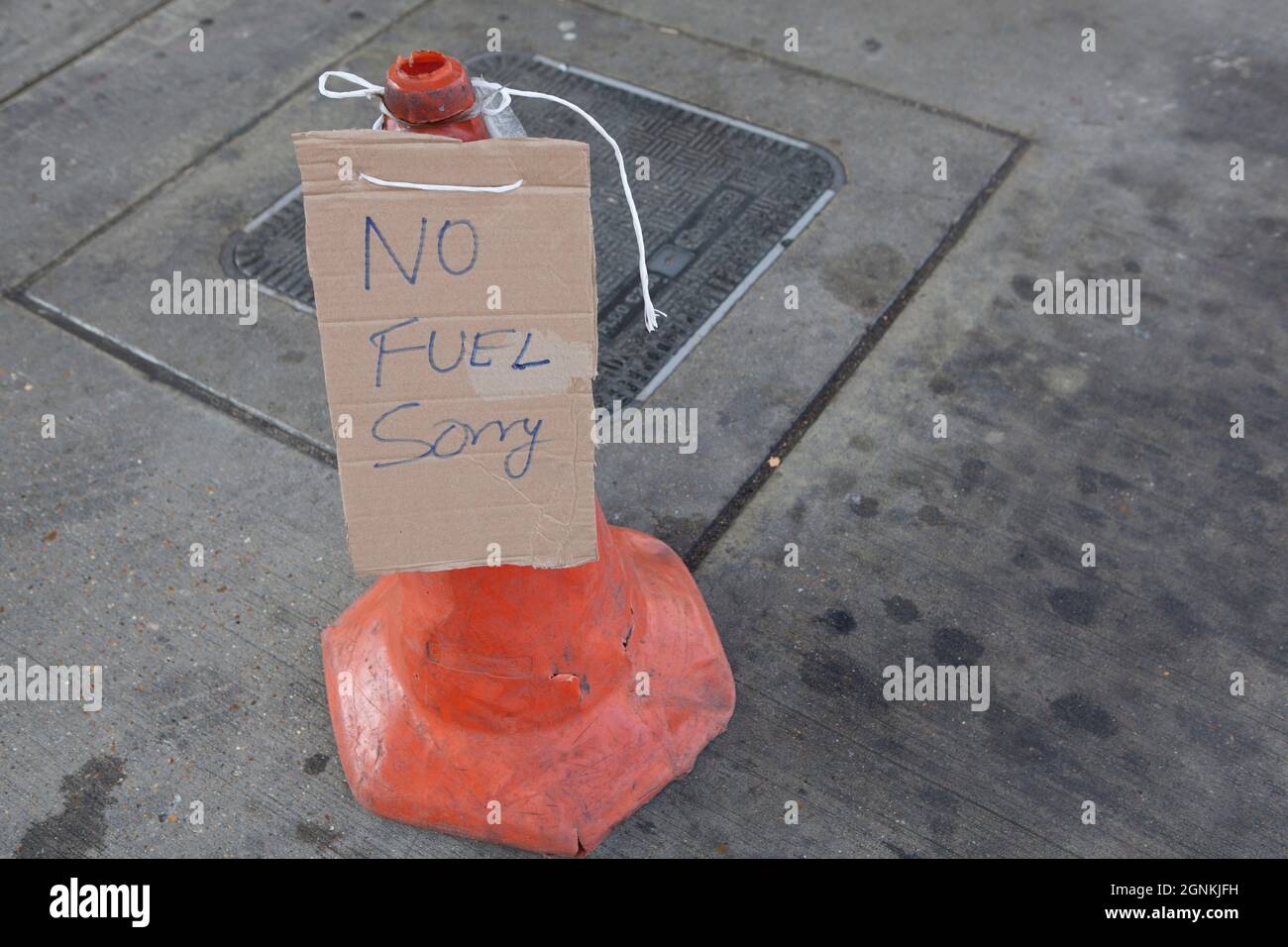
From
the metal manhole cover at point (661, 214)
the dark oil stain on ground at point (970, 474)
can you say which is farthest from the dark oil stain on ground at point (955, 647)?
the metal manhole cover at point (661, 214)

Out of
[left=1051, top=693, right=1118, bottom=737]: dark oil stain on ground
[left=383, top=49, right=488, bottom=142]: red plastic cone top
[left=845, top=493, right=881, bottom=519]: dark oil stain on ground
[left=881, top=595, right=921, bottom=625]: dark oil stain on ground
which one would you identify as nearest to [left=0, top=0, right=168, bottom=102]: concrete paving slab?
[left=383, top=49, right=488, bottom=142]: red plastic cone top

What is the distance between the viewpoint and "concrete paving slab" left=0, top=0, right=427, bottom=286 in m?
4.14

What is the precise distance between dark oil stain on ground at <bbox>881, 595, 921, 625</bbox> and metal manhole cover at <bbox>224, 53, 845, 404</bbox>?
97 cm

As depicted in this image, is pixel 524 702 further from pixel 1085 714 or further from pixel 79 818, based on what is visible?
pixel 1085 714

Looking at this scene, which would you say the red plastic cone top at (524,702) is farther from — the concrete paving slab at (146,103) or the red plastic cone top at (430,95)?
the concrete paving slab at (146,103)

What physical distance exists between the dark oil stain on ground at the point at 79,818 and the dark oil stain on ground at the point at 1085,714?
86.7 inches

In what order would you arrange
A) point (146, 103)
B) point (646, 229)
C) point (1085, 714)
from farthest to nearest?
point (146, 103) < point (646, 229) < point (1085, 714)

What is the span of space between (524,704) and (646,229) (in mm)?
1960

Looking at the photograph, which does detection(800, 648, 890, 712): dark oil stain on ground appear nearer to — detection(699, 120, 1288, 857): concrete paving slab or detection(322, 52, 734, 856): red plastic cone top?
detection(699, 120, 1288, 857): concrete paving slab

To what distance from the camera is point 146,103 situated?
15.0 ft

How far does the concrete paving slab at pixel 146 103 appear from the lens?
414cm

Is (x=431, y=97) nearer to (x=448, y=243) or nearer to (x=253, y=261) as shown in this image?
(x=448, y=243)

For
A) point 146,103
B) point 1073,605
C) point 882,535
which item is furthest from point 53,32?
point 1073,605

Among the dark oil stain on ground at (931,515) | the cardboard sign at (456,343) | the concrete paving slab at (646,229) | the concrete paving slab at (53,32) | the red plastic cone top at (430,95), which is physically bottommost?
the dark oil stain on ground at (931,515)
